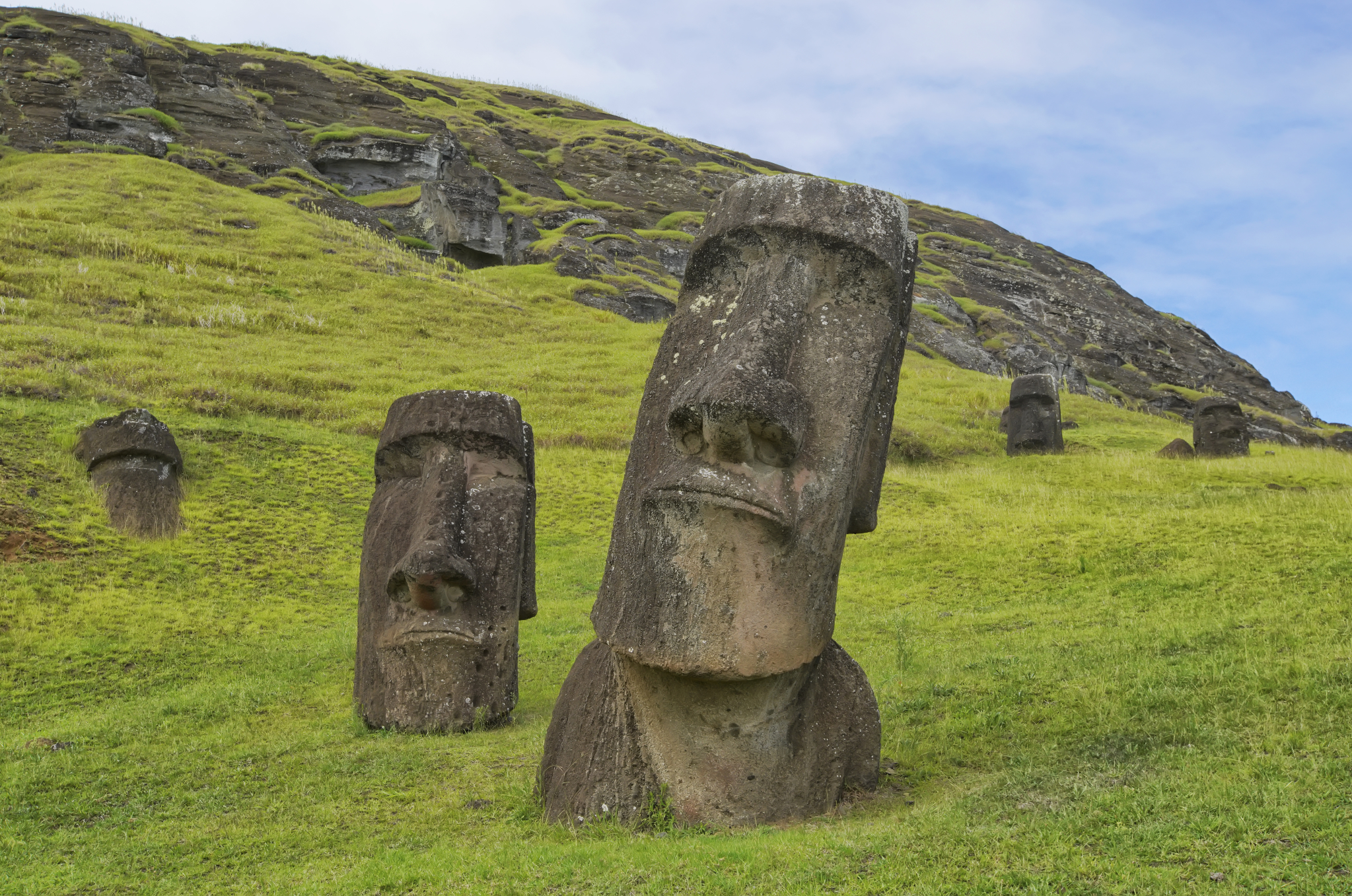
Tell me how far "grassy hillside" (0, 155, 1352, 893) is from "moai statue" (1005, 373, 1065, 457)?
1.47 meters

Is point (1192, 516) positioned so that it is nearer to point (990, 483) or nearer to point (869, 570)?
point (869, 570)

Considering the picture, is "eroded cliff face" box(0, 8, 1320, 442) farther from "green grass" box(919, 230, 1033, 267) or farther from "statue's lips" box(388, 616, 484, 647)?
"statue's lips" box(388, 616, 484, 647)

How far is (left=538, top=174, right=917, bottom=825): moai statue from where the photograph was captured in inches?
247

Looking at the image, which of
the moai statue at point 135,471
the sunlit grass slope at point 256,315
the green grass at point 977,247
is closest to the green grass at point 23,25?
the sunlit grass slope at point 256,315

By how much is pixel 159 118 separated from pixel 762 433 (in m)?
60.7

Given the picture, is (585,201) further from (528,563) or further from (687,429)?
(687,429)

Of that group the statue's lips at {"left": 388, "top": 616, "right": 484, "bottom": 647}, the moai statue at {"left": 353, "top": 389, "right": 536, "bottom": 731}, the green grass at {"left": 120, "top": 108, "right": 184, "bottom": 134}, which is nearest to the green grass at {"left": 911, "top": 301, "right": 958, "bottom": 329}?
the green grass at {"left": 120, "top": 108, "right": 184, "bottom": 134}

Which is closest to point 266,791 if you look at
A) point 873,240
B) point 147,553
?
point 873,240

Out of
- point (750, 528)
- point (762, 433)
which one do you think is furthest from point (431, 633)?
point (762, 433)

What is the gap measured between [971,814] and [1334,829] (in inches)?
63.9

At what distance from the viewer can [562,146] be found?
99.7 m

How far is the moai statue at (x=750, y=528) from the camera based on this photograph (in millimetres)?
6281

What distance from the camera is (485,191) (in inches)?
2633

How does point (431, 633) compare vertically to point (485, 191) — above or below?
below
